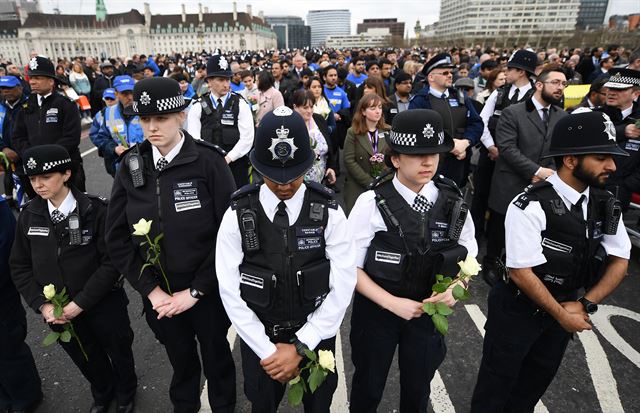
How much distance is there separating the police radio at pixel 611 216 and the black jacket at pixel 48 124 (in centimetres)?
626

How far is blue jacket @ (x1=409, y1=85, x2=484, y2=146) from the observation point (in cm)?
491

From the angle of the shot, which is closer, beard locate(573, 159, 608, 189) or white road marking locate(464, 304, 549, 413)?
beard locate(573, 159, 608, 189)

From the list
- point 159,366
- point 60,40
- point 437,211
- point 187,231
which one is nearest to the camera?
point 437,211

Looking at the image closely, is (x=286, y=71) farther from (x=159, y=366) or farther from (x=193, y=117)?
(x=159, y=366)

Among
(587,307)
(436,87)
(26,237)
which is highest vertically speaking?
(436,87)

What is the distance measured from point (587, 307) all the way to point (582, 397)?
137 centimetres

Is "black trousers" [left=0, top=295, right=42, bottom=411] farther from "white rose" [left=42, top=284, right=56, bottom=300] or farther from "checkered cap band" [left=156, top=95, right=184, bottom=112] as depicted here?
"checkered cap band" [left=156, top=95, right=184, bottom=112]

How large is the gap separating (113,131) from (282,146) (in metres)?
4.76

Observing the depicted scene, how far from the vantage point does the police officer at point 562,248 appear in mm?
2359

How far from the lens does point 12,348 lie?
9.95 ft

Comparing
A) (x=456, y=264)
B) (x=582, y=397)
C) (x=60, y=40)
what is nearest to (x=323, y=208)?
(x=456, y=264)

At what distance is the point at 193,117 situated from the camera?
5.21 meters

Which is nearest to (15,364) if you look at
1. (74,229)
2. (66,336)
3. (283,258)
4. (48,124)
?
(66,336)

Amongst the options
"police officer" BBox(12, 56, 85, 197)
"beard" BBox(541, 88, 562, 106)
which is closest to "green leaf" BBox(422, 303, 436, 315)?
"beard" BBox(541, 88, 562, 106)
